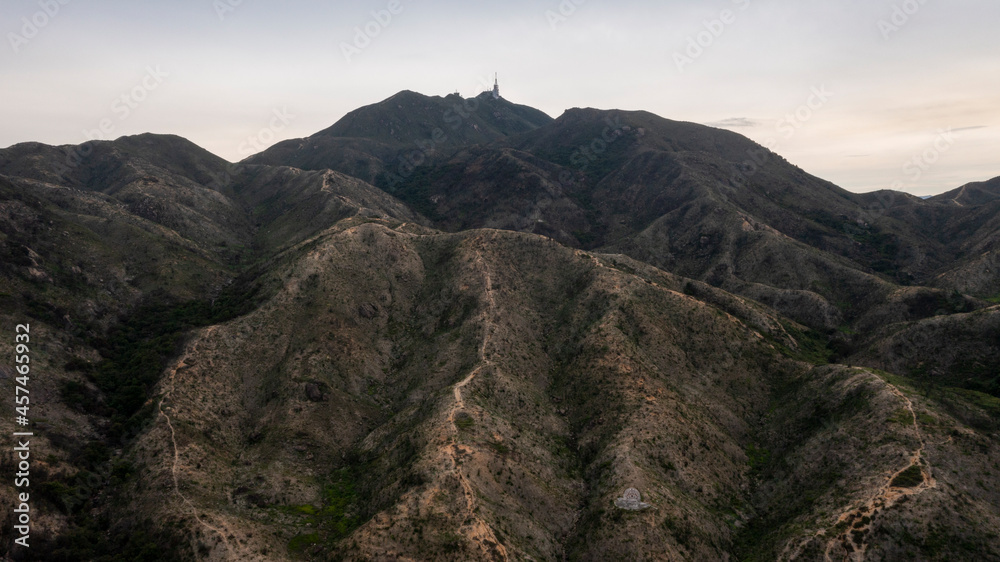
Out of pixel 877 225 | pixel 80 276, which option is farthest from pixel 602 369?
pixel 877 225

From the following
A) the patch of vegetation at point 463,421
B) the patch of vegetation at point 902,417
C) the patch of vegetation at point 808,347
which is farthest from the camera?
the patch of vegetation at point 808,347

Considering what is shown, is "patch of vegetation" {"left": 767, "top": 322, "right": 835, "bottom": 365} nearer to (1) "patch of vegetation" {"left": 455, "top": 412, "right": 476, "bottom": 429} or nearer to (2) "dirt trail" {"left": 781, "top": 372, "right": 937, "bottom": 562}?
(2) "dirt trail" {"left": 781, "top": 372, "right": 937, "bottom": 562}

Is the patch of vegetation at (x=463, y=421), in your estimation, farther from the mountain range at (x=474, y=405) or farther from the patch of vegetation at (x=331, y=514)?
the patch of vegetation at (x=331, y=514)

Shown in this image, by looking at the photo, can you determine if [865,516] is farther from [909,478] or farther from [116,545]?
[116,545]

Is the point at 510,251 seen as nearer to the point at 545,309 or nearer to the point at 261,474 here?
the point at 545,309

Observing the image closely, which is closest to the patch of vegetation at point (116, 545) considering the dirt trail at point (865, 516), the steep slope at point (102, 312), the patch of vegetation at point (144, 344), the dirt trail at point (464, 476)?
the steep slope at point (102, 312)
